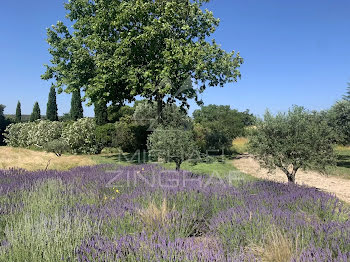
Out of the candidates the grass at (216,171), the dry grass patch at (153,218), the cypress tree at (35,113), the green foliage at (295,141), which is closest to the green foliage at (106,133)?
the grass at (216,171)

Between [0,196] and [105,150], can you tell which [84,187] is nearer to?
[0,196]

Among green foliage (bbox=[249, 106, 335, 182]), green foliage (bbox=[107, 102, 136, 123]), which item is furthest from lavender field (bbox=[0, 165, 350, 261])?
green foliage (bbox=[107, 102, 136, 123])

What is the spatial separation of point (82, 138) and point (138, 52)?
8979 mm

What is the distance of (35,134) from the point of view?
26750 millimetres

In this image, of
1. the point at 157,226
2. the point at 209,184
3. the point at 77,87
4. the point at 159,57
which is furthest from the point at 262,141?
the point at 77,87

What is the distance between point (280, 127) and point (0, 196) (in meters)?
7.99

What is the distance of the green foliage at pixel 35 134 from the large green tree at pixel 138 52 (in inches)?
312

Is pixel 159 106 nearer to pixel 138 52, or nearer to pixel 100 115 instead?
pixel 138 52

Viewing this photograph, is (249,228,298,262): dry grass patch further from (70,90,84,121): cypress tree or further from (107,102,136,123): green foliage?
(70,90,84,121): cypress tree

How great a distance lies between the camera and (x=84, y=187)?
5531 millimetres

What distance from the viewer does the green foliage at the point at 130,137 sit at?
20156 mm

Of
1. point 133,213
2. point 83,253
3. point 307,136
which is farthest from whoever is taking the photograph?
point 307,136

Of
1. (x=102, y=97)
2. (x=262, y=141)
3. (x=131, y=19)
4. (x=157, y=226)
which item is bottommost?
(x=157, y=226)

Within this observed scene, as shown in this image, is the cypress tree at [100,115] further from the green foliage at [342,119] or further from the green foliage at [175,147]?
the green foliage at [342,119]
